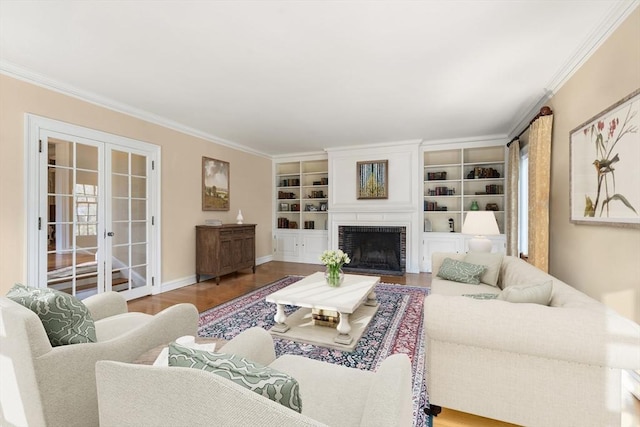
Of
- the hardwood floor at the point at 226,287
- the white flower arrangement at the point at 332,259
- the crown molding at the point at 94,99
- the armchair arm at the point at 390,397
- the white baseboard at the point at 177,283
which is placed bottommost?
the hardwood floor at the point at 226,287

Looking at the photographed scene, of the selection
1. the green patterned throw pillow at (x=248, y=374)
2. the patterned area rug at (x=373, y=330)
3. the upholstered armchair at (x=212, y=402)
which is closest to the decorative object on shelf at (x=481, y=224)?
the patterned area rug at (x=373, y=330)

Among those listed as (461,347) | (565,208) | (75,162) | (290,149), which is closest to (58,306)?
(461,347)

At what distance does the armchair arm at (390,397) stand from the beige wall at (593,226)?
197 cm

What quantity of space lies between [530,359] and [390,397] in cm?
105

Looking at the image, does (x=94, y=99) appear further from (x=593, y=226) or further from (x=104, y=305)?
(x=593, y=226)

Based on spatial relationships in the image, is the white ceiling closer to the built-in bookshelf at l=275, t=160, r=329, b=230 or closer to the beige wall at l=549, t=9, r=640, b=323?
the beige wall at l=549, t=9, r=640, b=323

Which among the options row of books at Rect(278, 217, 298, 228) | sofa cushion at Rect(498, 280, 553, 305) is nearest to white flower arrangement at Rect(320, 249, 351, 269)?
sofa cushion at Rect(498, 280, 553, 305)

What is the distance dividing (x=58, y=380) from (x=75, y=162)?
3195 millimetres

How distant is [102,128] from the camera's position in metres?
3.64

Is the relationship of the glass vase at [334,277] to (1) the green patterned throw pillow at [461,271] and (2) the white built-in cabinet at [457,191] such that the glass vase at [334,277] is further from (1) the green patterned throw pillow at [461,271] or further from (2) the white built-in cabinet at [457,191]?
(2) the white built-in cabinet at [457,191]

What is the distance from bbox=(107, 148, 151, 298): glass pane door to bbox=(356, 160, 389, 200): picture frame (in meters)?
3.97

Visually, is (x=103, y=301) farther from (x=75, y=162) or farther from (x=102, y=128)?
(x=102, y=128)

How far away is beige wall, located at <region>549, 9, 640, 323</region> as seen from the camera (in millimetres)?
1974

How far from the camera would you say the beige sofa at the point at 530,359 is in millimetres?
1333
